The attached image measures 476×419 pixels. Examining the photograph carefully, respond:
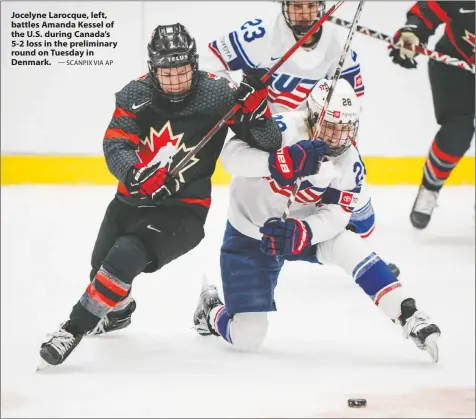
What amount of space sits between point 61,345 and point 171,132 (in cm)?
41

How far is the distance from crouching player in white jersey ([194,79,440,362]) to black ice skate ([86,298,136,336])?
15 centimetres

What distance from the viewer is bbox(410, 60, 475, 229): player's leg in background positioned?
3.17 meters

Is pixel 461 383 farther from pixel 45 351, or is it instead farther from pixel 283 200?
pixel 45 351

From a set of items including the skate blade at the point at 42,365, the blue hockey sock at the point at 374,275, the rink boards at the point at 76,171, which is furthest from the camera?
the rink boards at the point at 76,171

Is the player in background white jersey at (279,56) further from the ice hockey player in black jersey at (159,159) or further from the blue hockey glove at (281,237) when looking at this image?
the ice hockey player in black jersey at (159,159)

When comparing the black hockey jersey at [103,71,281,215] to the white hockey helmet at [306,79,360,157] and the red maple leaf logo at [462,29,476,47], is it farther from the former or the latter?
the red maple leaf logo at [462,29,476,47]

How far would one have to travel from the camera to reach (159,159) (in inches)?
69.5

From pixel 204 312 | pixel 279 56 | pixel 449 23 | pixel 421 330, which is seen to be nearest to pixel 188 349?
pixel 204 312

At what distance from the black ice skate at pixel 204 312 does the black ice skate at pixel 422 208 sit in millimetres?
1013

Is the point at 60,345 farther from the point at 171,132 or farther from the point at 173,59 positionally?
the point at 173,59

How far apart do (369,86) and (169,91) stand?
2588mm

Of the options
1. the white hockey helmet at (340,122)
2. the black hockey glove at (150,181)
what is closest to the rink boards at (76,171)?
the black hockey glove at (150,181)

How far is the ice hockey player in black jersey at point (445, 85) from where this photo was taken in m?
2.41

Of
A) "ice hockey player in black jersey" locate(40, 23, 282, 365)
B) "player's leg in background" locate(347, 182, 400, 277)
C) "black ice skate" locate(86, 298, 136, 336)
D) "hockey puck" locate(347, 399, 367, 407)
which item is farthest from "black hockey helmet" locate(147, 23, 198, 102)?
"hockey puck" locate(347, 399, 367, 407)
